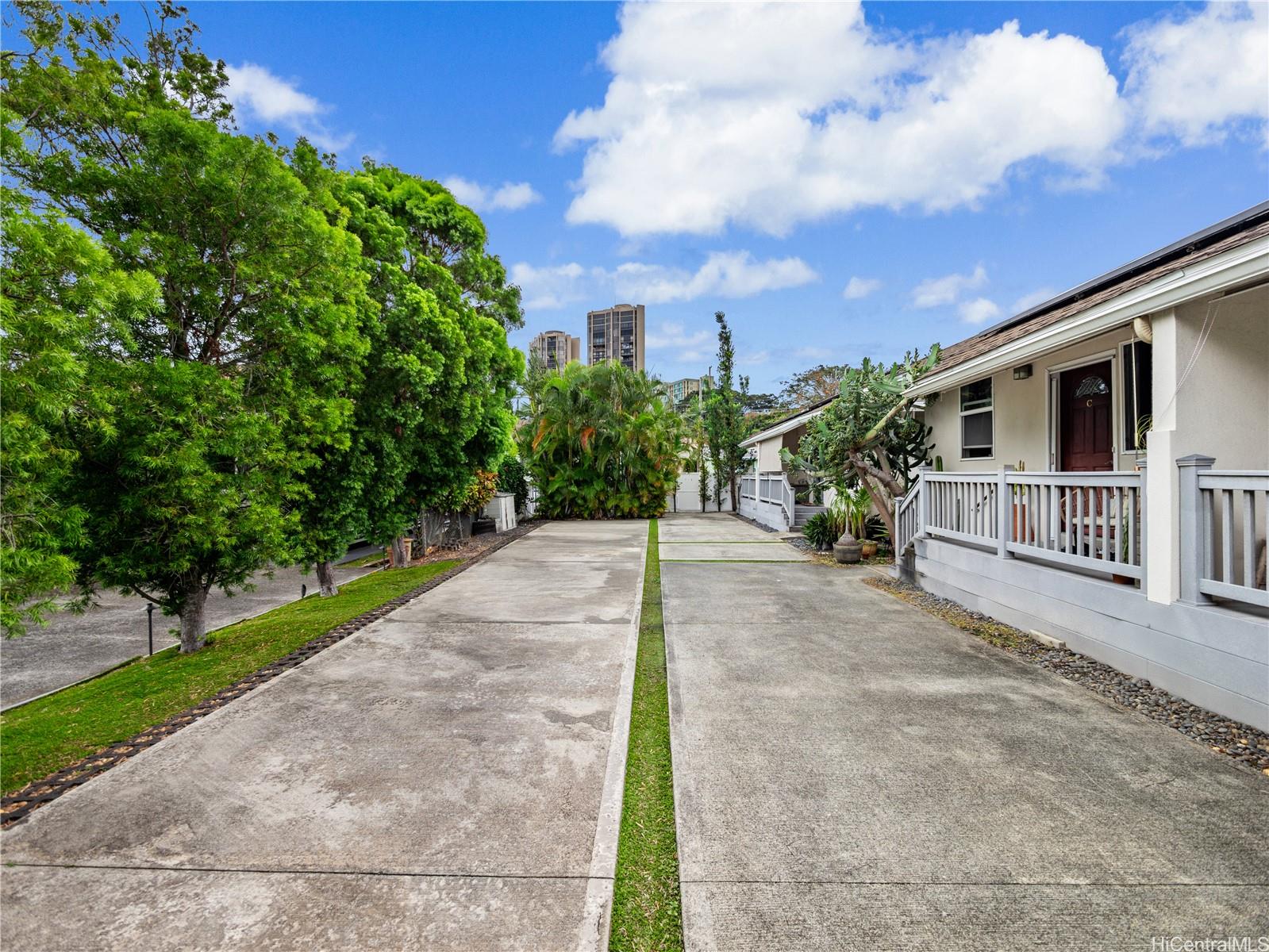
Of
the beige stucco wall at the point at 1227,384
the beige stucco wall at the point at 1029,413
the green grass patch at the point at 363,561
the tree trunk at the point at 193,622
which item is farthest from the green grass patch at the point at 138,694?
the beige stucco wall at the point at 1029,413

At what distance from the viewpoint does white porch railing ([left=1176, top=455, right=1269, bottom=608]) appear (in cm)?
375

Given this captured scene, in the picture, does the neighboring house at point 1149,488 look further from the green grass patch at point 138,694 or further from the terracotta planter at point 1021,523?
the green grass patch at point 138,694

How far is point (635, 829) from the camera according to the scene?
2.74m

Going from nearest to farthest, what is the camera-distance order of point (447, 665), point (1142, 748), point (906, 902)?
point (906, 902), point (1142, 748), point (447, 665)

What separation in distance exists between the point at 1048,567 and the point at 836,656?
2.52 metres

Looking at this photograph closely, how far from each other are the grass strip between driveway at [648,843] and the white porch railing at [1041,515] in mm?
3830

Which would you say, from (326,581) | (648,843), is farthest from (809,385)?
(648,843)

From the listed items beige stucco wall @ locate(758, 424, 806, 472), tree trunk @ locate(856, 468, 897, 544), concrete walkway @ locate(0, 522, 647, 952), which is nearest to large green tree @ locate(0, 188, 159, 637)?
concrete walkway @ locate(0, 522, 647, 952)

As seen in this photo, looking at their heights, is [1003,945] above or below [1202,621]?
below

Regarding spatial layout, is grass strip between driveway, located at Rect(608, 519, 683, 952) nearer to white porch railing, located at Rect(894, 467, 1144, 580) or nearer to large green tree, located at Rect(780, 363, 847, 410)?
white porch railing, located at Rect(894, 467, 1144, 580)

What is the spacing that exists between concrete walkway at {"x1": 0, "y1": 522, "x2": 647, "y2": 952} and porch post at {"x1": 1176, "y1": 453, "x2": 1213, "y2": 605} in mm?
3929

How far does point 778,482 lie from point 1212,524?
12.2m

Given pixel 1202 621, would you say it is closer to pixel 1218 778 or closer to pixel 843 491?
pixel 1218 778

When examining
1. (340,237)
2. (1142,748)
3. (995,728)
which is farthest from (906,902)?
(340,237)
